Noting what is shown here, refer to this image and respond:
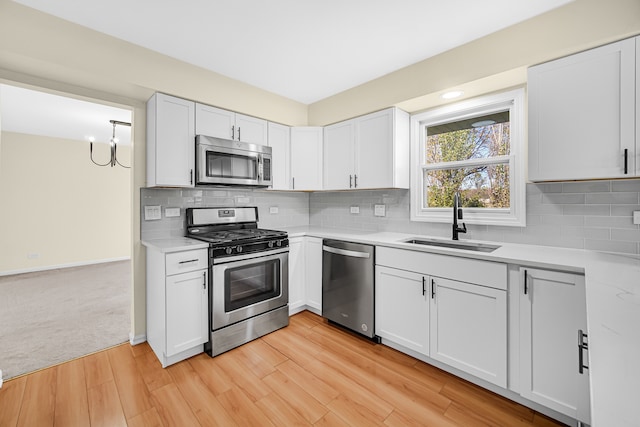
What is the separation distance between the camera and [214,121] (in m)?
2.72

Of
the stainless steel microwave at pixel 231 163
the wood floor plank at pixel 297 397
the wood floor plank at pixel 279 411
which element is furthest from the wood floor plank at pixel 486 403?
the stainless steel microwave at pixel 231 163

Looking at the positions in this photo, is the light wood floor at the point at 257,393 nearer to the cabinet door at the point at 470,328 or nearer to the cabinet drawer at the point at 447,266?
the cabinet door at the point at 470,328

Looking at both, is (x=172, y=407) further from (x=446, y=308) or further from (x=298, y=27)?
(x=298, y=27)

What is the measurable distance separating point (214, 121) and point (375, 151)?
1652 mm

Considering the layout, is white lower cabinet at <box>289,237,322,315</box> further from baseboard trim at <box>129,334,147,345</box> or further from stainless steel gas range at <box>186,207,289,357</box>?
baseboard trim at <box>129,334,147,345</box>

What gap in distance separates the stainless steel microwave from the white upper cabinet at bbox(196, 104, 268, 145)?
0.12 meters

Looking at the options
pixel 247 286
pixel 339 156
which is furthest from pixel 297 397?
pixel 339 156

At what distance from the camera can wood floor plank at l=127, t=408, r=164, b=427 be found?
165cm

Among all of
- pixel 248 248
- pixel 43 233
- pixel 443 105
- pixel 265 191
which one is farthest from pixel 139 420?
pixel 43 233

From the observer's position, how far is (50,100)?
134 inches

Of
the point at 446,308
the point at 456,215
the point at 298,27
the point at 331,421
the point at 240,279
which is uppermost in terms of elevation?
the point at 298,27

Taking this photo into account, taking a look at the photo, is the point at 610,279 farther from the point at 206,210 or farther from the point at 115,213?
the point at 115,213

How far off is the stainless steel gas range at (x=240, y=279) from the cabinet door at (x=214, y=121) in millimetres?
798

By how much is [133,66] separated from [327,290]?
263 centimetres
